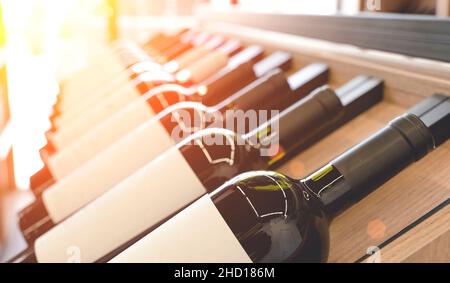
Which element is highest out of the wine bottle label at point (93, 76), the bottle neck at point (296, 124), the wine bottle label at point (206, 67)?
the bottle neck at point (296, 124)

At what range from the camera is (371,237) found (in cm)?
36

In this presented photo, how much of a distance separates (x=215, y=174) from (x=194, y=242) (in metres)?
0.13

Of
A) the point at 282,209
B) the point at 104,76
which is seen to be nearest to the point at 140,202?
the point at 282,209

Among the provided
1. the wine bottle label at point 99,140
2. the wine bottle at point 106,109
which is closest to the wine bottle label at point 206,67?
the wine bottle at point 106,109

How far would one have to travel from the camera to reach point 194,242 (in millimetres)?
316

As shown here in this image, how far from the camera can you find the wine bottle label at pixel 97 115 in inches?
27.5

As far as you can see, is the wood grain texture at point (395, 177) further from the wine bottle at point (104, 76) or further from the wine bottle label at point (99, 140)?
the wine bottle at point (104, 76)

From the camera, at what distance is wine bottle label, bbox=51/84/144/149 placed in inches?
27.5

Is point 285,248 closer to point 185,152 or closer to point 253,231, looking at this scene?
point 253,231

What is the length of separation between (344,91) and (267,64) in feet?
0.97

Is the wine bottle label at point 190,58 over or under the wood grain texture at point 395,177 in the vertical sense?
under

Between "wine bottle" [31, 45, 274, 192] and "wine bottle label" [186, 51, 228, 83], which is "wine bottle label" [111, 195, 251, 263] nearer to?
"wine bottle" [31, 45, 274, 192]

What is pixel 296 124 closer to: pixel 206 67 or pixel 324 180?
pixel 324 180

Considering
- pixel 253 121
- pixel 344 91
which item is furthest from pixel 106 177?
pixel 344 91
